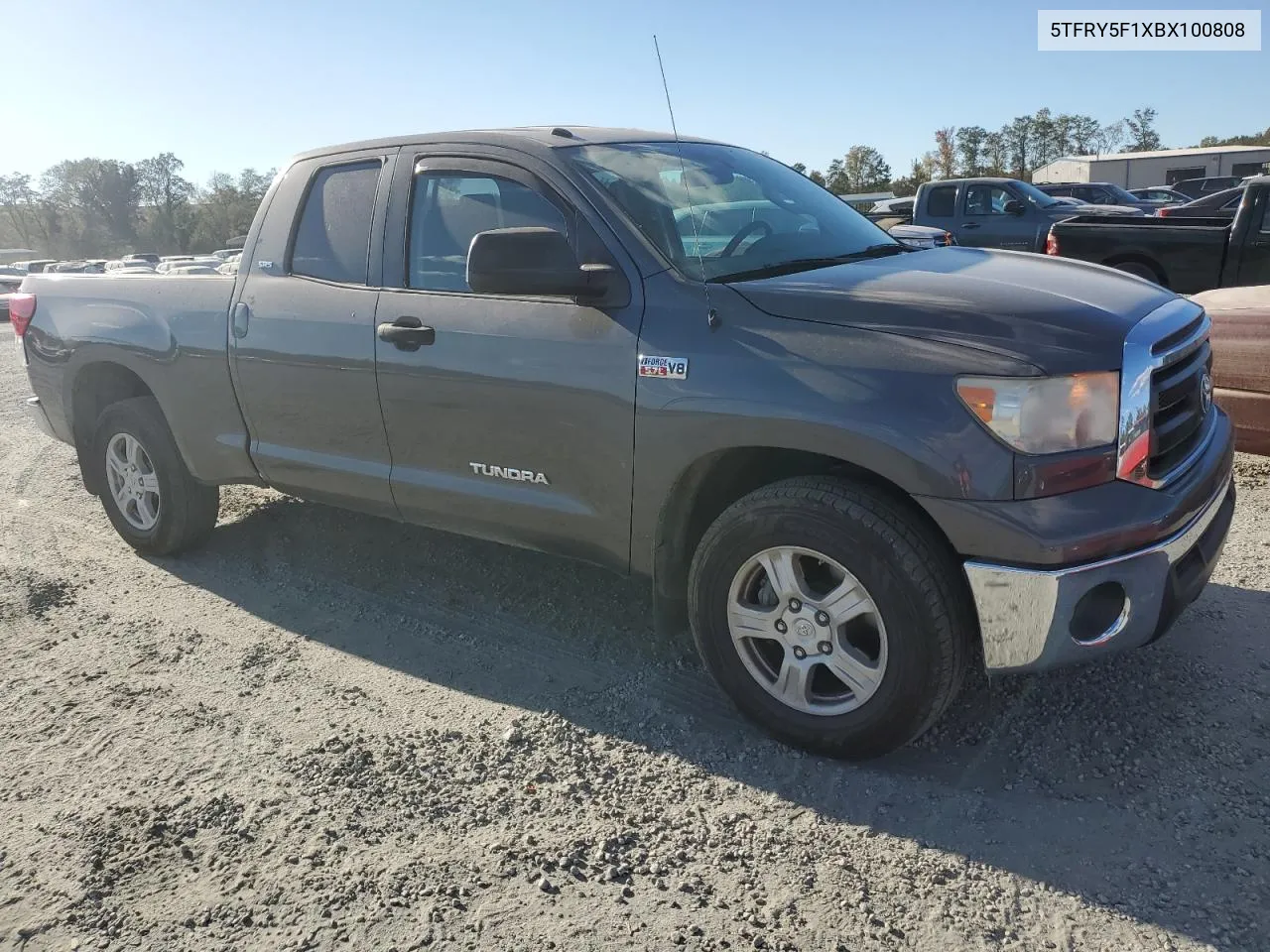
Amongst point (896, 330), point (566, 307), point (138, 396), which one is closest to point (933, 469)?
point (896, 330)

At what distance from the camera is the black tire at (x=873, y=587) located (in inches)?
107

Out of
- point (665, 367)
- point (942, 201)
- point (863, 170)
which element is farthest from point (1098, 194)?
point (863, 170)

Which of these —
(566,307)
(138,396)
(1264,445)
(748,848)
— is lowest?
(748,848)

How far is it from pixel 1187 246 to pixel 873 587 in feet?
28.8

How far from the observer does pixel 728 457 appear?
10.2ft

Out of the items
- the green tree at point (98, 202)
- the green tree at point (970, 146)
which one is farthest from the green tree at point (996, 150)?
the green tree at point (98, 202)

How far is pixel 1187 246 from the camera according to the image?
31.8 feet

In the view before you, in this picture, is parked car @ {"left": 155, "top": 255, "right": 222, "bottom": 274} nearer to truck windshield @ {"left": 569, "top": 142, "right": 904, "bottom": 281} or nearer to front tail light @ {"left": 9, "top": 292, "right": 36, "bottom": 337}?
front tail light @ {"left": 9, "top": 292, "right": 36, "bottom": 337}

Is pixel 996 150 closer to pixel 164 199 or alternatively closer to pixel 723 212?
pixel 164 199

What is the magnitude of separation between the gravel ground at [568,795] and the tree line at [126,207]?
2805 inches

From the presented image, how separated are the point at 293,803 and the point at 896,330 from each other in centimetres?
221

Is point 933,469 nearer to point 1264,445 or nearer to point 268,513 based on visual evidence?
point 1264,445

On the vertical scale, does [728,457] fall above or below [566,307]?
below

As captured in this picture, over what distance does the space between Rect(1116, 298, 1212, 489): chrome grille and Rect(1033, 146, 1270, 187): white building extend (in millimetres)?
55751
